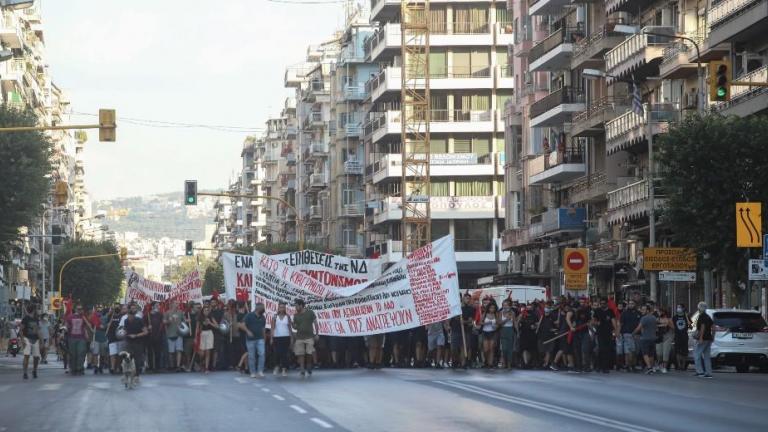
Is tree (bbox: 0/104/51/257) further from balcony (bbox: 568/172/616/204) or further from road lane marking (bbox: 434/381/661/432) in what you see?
road lane marking (bbox: 434/381/661/432)

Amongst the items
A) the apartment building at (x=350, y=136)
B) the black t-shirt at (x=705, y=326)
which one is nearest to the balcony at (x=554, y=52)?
the black t-shirt at (x=705, y=326)

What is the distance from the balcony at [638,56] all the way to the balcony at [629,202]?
3.88 m

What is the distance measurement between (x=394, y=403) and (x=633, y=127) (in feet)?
115

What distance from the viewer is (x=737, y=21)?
48312mm

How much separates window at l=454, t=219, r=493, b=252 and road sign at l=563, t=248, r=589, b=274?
186ft

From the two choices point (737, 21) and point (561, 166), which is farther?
point (561, 166)

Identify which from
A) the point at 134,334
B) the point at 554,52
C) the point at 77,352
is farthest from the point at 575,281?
the point at 554,52

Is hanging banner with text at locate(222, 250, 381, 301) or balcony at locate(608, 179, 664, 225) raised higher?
balcony at locate(608, 179, 664, 225)

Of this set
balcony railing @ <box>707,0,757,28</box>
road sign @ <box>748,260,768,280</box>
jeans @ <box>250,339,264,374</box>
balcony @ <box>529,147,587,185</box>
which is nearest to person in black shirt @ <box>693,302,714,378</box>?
road sign @ <box>748,260,768,280</box>

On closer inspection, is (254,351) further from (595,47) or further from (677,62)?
(595,47)

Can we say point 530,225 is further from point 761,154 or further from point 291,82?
point 291,82

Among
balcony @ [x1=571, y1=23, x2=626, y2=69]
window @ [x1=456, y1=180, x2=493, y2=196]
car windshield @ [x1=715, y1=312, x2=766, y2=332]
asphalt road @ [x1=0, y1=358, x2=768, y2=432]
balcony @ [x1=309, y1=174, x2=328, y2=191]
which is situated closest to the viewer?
asphalt road @ [x1=0, y1=358, x2=768, y2=432]

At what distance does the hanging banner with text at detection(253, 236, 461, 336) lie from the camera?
36.5 meters

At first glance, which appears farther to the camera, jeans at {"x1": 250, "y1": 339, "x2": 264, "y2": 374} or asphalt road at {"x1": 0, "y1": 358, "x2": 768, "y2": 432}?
jeans at {"x1": 250, "y1": 339, "x2": 264, "y2": 374}
